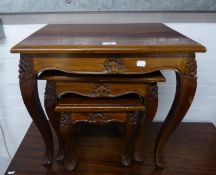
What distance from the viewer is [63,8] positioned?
1.01m

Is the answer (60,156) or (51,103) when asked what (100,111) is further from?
(60,156)

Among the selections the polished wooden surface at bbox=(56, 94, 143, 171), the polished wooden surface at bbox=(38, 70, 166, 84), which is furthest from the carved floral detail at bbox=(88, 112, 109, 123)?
the polished wooden surface at bbox=(38, 70, 166, 84)

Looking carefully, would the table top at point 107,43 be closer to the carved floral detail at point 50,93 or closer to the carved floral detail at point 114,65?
the carved floral detail at point 114,65

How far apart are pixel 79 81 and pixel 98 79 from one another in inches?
2.5

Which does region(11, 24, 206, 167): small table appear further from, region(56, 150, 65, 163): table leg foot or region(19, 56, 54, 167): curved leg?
region(56, 150, 65, 163): table leg foot

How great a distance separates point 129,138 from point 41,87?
23.1 inches

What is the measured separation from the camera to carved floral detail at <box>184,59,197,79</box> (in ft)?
2.22

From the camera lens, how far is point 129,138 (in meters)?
0.84

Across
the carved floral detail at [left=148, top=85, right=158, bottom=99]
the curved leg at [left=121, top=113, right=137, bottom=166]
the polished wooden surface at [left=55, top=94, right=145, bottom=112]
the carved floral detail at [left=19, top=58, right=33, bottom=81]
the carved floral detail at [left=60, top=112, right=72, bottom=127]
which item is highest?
the carved floral detail at [left=19, top=58, right=33, bottom=81]

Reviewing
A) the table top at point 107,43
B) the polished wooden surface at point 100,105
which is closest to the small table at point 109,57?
the table top at point 107,43

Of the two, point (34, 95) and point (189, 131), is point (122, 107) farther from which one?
point (189, 131)

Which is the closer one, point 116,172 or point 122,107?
point 122,107

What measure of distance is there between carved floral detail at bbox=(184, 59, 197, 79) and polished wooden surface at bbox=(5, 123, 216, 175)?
42 cm

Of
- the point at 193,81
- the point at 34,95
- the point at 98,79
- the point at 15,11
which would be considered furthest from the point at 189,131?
the point at 15,11
